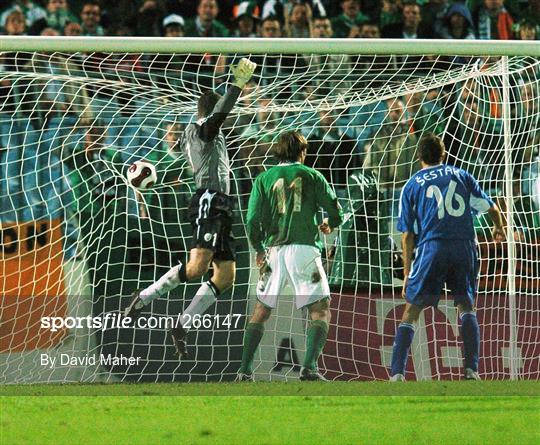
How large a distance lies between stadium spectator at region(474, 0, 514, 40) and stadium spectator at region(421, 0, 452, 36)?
32cm

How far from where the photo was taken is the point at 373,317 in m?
6.26

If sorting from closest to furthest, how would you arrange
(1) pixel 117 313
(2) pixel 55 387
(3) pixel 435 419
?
(3) pixel 435 419
(2) pixel 55 387
(1) pixel 117 313

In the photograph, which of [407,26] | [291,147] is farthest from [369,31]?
[291,147]

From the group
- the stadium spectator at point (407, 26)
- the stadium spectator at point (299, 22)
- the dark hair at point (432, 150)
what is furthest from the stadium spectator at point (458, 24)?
the dark hair at point (432, 150)

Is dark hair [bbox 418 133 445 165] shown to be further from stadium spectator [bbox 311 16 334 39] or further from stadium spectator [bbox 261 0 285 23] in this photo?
stadium spectator [bbox 261 0 285 23]

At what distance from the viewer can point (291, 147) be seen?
239 inches

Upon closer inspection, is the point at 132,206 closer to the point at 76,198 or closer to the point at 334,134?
the point at 76,198

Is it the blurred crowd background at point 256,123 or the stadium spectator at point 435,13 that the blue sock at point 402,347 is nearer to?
the blurred crowd background at point 256,123

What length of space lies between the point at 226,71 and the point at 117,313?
1.56m

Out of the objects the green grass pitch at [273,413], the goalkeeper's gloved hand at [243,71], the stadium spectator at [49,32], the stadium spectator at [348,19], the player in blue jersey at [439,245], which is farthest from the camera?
the stadium spectator at [348,19]

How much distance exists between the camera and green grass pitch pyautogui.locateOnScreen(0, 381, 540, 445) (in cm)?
438

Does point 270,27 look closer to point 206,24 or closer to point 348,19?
point 206,24

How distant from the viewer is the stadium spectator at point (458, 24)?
394 inches

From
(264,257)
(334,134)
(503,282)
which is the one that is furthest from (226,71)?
(503,282)
